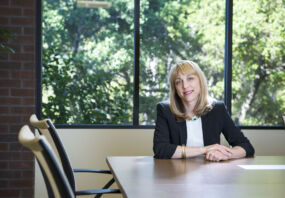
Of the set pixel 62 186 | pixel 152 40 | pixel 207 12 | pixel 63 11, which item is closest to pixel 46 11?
pixel 63 11

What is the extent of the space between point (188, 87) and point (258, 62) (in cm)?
181

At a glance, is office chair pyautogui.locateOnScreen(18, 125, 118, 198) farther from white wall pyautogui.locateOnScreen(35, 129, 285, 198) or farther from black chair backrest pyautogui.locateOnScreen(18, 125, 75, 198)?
white wall pyautogui.locateOnScreen(35, 129, 285, 198)

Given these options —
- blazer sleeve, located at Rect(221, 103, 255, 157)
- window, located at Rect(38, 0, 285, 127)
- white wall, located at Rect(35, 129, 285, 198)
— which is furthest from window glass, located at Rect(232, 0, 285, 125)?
blazer sleeve, located at Rect(221, 103, 255, 157)

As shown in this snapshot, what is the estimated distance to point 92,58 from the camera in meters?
4.11

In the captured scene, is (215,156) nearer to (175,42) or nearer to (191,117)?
(191,117)

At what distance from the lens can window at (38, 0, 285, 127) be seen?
4055 mm

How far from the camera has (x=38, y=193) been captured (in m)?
3.83

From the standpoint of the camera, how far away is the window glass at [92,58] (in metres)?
4.05

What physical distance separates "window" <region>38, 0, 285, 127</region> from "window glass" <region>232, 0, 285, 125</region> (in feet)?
0.03

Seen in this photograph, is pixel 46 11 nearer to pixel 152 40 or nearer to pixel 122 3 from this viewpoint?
pixel 122 3

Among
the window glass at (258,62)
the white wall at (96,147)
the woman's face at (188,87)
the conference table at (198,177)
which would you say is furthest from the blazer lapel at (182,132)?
the window glass at (258,62)

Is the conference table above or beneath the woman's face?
beneath

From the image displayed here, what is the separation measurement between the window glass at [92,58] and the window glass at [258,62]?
110 cm

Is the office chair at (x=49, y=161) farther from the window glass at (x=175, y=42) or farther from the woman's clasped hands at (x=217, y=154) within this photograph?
the window glass at (x=175, y=42)
